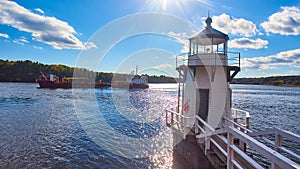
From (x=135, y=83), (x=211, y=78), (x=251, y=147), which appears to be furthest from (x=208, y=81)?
(x=135, y=83)

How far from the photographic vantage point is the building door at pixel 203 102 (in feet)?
32.0

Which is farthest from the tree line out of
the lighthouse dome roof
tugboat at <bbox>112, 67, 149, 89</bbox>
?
the lighthouse dome roof

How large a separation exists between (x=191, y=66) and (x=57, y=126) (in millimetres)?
12982

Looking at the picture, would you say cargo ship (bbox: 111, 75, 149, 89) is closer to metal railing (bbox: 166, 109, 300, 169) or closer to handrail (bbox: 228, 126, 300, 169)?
metal railing (bbox: 166, 109, 300, 169)

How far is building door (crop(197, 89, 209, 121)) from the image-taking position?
32.0ft

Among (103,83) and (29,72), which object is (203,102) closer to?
(103,83)

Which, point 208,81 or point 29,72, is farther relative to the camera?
point 29,72

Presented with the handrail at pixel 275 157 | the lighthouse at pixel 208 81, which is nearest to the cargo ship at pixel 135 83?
the lighthouse at pixel 208 81

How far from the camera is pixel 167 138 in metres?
14.3

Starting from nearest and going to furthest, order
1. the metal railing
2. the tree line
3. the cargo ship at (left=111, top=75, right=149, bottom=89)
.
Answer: the metal railing < the cargo ship at (left=111, top=75, right=149, bottom=89) < the tree line

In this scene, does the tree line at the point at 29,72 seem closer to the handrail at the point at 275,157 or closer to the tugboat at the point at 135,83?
the tugboat at the point at 135,83

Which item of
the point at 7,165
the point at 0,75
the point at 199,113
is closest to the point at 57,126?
the point at 7,165

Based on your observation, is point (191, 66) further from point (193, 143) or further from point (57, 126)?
point (57, 126)

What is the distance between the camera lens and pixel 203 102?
977 centimetres
